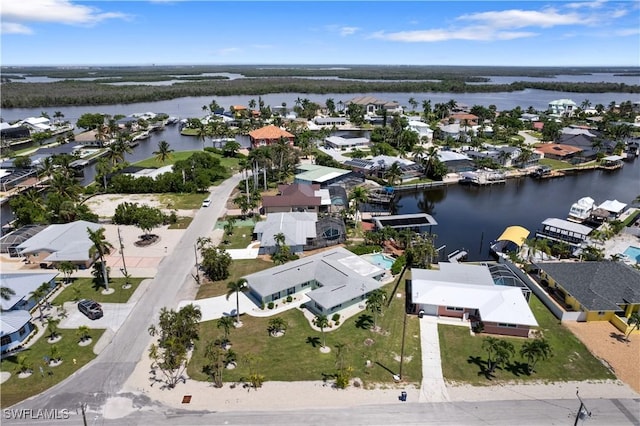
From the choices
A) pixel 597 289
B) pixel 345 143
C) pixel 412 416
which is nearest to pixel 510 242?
pixel 597 289

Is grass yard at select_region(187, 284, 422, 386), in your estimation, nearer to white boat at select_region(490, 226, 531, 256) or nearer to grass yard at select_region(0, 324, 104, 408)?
grass yard at select_region(0, 324, 104, 408)

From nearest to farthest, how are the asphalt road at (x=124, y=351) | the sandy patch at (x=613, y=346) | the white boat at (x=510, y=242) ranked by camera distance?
1. the asphalt road at (x=124, y=351)
2. the sandy patch at (x=613, y=346)
3. the white boat at (x=510, y=242)

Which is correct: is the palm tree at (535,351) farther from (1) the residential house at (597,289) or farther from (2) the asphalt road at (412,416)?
(1) the residential house at (597,289)

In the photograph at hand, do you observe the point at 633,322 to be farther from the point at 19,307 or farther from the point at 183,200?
the point at 183,200

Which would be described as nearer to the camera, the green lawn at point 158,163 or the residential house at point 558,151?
the green lawn at point 158,163

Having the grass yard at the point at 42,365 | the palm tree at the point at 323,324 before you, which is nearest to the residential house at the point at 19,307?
the grass yard at the point at 42,365

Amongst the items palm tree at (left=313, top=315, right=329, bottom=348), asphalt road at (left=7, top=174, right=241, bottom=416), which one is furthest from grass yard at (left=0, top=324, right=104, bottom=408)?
palm tree at (left=313, top=315, right=329, bottom=348)

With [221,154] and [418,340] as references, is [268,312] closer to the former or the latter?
[418,340]
